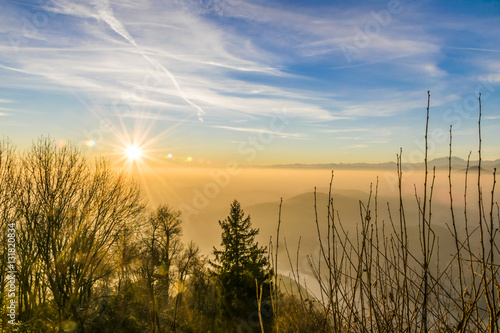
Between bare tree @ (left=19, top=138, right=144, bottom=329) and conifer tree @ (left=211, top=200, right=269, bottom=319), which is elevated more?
bare tree @ (left=19, top=138, right=144, bottom=329)

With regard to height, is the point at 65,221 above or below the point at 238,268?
above

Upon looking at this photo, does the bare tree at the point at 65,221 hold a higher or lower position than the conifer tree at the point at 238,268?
higher

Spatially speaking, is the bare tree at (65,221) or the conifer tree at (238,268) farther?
the conifer tree at (238,268)

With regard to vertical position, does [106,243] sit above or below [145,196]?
below

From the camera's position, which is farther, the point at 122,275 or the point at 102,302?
the point at 122,275

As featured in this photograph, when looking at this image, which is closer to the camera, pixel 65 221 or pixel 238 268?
pixel 65 221

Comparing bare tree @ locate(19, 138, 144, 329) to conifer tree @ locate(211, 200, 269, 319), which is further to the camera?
conifer tree @ locate(211, 200, 269, 319)

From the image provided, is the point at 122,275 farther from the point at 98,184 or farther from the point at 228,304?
the point at 98,184

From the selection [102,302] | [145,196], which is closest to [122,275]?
[102,302]

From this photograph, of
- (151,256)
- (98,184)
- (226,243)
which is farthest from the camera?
(151,256)

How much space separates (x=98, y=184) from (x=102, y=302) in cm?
740

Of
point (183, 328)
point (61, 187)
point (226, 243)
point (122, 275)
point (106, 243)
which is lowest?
point (183, 328)

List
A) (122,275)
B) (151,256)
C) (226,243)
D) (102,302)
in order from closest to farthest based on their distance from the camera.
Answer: (102,302)
(226,243)
(151,256)
(122,275)

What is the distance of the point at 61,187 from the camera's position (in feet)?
35.2
